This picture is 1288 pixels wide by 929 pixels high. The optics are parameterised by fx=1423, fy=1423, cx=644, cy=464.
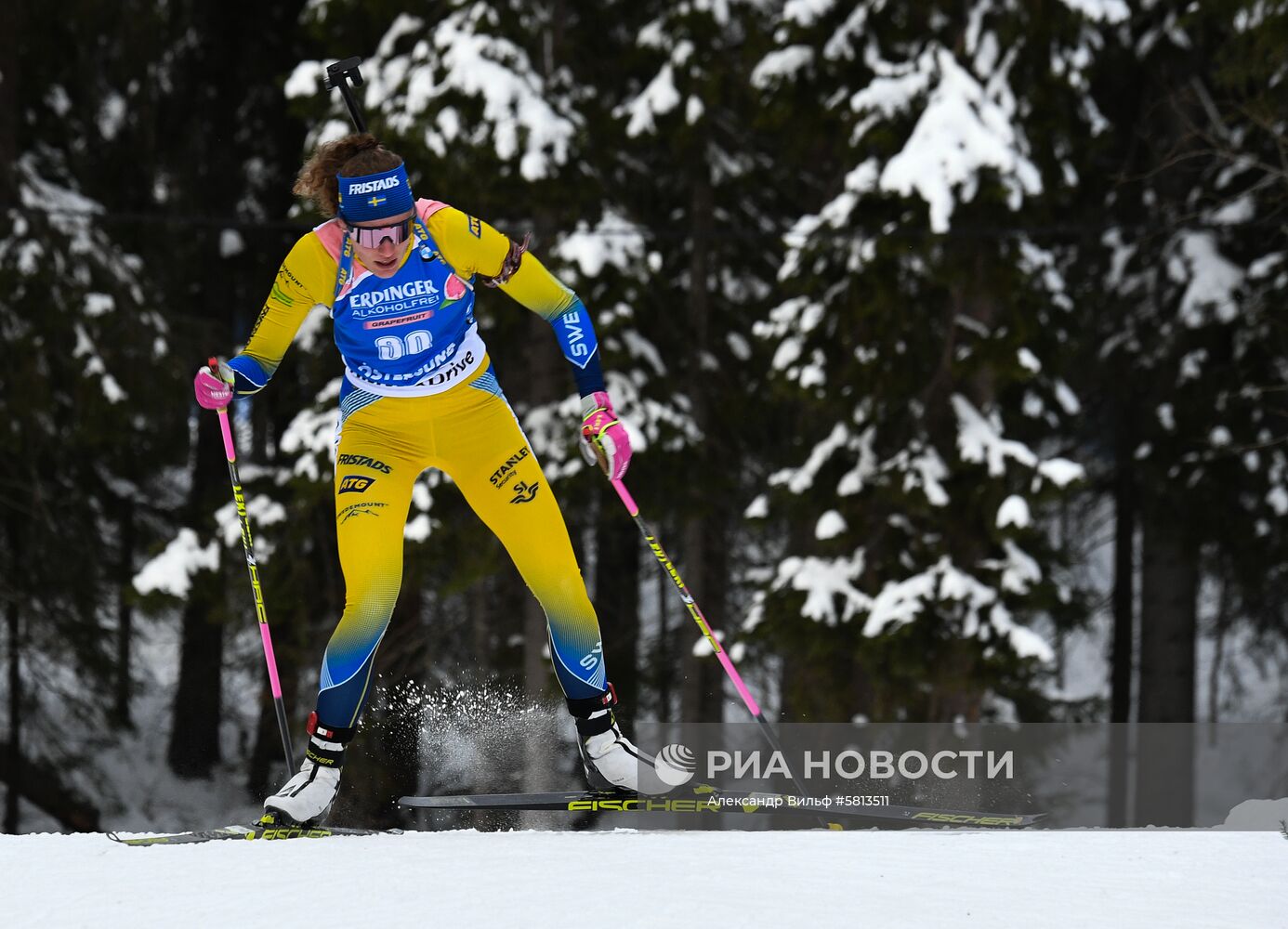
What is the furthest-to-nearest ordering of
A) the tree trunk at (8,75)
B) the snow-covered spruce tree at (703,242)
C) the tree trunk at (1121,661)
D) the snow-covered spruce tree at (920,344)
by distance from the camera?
1. the tree trunk at (1121,661)
2. the tree trunk at (8,75)
3. the snow-covered spruce tree at (703,242)
4. the snow-covered spruce tree at (920,344)

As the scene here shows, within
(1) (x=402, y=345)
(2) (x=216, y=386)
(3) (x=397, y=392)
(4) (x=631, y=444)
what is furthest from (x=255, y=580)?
(4) (x=631, y=444)

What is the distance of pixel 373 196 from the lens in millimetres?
4508

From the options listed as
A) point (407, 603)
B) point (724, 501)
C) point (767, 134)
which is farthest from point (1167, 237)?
point (407, 603)

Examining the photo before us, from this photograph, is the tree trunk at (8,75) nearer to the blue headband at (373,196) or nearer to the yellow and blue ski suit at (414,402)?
the yellow and blue ski suit at (414,402)

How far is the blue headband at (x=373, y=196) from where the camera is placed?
14.8 ft

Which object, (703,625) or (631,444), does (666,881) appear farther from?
(631,444)

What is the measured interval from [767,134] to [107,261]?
6021mm

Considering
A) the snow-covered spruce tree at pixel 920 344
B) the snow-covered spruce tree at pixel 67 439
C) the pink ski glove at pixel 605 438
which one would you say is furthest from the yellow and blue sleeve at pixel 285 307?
the snow-covered spruce tree at pixel 67 439

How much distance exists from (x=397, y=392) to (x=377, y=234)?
531mm

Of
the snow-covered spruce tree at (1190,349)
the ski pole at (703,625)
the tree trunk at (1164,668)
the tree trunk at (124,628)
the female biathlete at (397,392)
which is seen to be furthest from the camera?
the tree trunk at (124,628)

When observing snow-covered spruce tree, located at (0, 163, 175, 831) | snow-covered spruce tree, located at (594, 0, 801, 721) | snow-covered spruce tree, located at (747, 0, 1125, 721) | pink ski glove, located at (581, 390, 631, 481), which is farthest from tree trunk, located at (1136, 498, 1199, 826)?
snow-covered spruce tree, located at (0, 163, 175, 831)

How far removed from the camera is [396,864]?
4.28 meters

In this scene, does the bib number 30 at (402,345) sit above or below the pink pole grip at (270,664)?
above

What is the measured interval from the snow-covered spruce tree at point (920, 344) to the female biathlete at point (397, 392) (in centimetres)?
420
